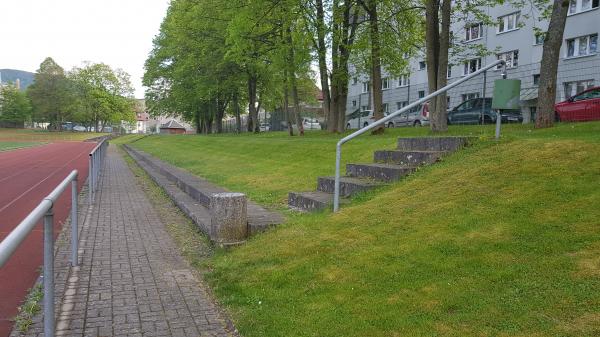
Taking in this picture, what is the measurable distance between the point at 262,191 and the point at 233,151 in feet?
36.5

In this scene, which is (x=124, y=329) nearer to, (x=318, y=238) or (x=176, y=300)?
(x=176, y=300)

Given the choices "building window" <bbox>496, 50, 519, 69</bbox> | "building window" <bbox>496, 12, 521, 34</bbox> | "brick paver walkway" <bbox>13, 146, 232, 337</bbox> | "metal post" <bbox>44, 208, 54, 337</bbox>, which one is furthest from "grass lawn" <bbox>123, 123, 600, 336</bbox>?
"building window" <bbox>496, 12, 521, 34</bbox>

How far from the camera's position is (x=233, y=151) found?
850 inches

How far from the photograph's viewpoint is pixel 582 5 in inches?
1158

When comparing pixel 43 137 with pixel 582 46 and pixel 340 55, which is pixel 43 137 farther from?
pixel 582 46

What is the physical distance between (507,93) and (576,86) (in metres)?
25.9

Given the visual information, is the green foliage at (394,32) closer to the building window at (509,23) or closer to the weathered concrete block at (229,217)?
the building window at (509,23)

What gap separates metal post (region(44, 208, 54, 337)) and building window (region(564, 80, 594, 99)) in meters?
30.4

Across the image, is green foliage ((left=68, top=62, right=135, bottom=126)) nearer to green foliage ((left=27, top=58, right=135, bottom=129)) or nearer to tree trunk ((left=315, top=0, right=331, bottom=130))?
green foliage ((left=27, top=58, right=135, bottom=129))

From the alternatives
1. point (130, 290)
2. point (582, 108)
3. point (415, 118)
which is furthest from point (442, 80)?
point (415, 118)

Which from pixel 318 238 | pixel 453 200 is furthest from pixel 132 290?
pixel 453 200

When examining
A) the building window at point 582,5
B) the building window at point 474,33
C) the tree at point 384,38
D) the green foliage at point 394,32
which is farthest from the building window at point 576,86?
the green foliage at point 394,32

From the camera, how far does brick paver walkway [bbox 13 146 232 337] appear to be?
410 cm

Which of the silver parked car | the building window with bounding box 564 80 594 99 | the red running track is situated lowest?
the red running track
